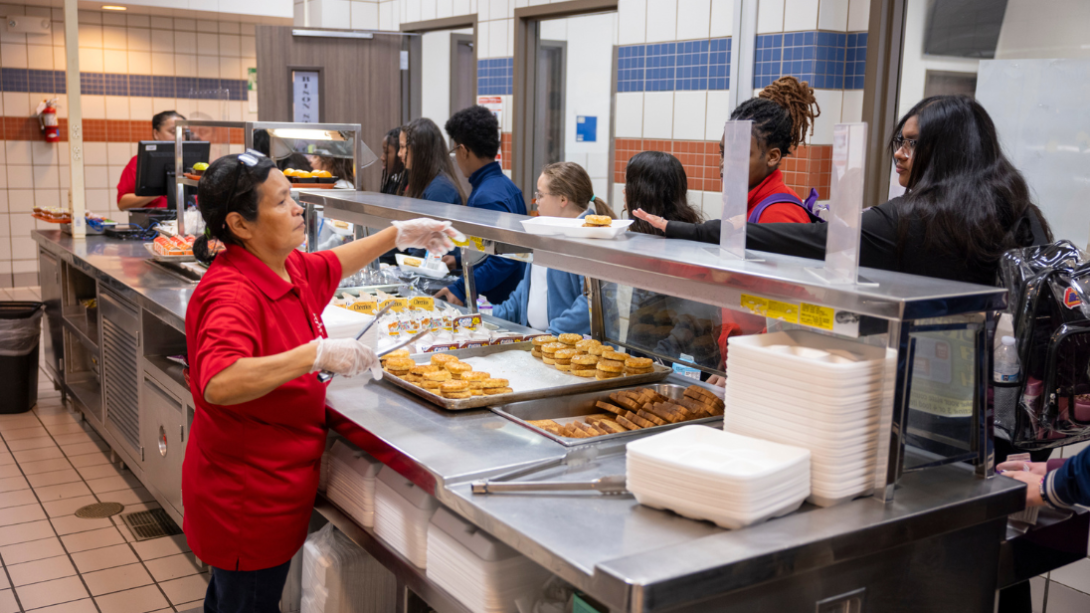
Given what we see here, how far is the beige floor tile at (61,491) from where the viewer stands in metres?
4.06

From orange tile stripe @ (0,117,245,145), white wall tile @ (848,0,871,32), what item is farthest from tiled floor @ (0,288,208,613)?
orange tile stripe @ (0,117,245,145)

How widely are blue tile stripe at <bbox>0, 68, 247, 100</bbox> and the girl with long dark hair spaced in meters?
5.73

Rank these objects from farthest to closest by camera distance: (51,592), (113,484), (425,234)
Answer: (113,484) → (51,592) → (425,234)

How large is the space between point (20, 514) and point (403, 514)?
2.77 meters

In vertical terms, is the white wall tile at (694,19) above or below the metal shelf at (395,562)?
above

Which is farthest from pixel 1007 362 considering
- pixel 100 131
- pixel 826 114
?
pixel 100 131

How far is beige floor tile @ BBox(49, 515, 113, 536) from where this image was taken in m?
3.72

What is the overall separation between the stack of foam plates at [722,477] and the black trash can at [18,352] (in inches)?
188

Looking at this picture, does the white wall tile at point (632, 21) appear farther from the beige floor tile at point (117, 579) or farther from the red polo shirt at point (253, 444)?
the beige floor tile at point (117, 579)

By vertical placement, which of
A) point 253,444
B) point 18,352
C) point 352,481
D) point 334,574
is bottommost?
point 18,352

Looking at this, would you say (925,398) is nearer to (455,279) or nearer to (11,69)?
(455,279)

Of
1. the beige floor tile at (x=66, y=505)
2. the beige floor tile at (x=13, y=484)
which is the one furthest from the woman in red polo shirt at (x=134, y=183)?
the beige floor tile at (x=66, y=505)

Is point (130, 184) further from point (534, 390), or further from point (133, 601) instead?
point (534, 390)

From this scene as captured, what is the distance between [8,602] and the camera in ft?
10.2
